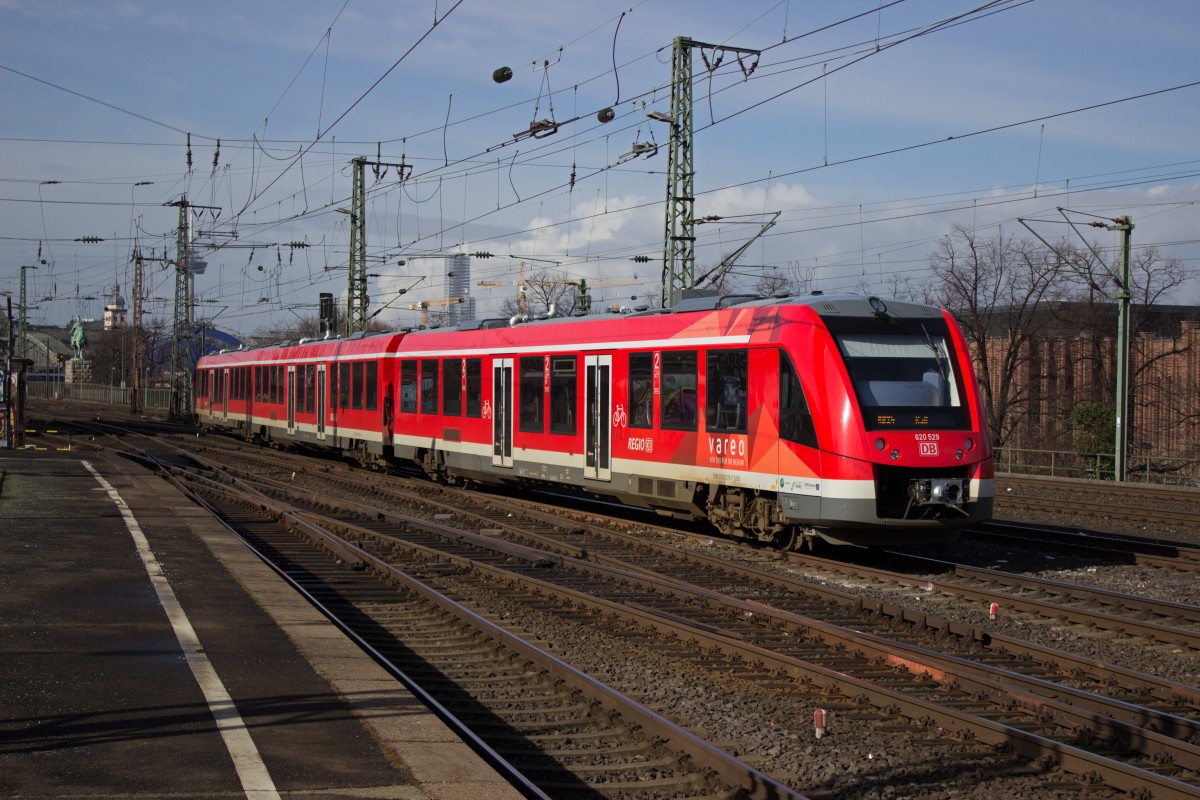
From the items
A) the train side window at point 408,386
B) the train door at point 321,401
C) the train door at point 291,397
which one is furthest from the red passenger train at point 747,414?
the train door at point 291,397

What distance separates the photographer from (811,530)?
1390 centimetres

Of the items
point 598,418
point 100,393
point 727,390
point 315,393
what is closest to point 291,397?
point 315,393

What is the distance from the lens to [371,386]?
88.4 feet

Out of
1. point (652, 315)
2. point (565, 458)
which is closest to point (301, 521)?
point (565, 458)

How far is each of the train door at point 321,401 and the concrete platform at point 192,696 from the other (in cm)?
1790

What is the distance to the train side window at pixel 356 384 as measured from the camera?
2773 centimetres

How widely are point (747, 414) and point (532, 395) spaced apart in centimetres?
621

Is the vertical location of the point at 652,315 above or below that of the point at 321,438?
above

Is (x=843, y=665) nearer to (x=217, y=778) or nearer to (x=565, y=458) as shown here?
(x=217, y=778)

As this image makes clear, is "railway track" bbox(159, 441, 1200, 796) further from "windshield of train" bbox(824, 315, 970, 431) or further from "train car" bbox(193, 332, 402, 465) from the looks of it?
"train car" bbox(193, 332, 402, 465)

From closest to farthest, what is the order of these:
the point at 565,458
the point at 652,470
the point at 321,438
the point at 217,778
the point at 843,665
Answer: the point at 217,778, the point at 843,665, the point at 652,470, the point at 565,458, the point at 321,438

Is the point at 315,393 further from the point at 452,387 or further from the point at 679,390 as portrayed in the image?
the point at 679,390

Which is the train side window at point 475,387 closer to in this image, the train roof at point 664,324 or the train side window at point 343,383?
the train roof at point 664,324

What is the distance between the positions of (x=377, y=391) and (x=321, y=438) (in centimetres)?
504
